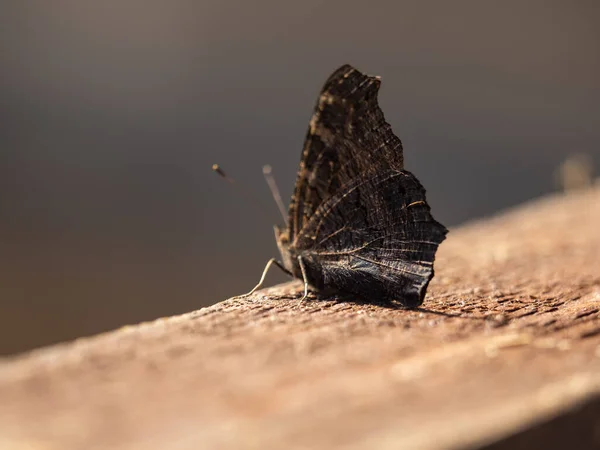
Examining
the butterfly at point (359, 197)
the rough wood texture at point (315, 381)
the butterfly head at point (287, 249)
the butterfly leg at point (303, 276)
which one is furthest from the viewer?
the butterfly head at point (287, 249)

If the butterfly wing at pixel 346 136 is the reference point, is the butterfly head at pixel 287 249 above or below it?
below

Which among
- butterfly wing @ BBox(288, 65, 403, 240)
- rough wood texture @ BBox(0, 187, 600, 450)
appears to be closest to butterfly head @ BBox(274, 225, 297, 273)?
butterfly wing @ BBox(288, 65, 403, 240)

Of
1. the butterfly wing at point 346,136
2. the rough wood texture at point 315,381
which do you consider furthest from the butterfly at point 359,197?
the rough wood texture at point 315,381

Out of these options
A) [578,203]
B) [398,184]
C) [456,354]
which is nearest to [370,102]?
[398,184]

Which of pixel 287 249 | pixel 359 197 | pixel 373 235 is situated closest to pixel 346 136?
pixel 359 197

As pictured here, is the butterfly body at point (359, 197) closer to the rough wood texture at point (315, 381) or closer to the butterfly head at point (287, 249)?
the butterfly head at point (287, 249)

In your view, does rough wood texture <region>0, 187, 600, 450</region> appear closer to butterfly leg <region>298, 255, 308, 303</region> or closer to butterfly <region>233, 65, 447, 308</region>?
butterfly leg <region>298, 255, 308, 303</region>
